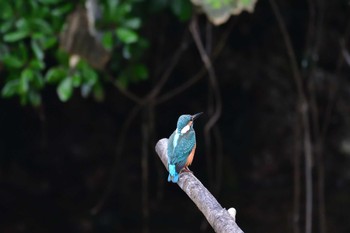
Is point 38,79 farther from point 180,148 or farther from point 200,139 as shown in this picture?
point 200,139

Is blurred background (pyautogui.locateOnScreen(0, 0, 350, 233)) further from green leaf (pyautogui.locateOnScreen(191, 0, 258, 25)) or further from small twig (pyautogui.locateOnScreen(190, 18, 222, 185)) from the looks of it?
green leaf (pyautogui.locateOnScreen(191, 0, 258, 25))

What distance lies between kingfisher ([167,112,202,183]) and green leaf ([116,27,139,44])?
1065 millimetres

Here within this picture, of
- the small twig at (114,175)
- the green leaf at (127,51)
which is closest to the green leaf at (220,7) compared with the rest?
the green leaf at (127,51)

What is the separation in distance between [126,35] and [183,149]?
4.23 feet

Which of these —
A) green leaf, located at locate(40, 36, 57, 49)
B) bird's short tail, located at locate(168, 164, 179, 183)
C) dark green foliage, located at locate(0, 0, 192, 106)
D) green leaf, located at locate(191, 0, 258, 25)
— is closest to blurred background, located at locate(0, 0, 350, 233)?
dark green foliage, located at locate(0, 0, 192, 106)

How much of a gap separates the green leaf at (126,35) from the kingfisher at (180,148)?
1065mm

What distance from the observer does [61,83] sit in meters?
3.80

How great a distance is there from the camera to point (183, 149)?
2.54 m

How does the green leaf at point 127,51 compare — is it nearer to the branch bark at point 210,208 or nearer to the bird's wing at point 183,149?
the bird's wing at point 183,149

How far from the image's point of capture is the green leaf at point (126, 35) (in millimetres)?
3680

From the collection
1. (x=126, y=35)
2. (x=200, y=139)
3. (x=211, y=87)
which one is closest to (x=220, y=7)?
(x=126, y=35)

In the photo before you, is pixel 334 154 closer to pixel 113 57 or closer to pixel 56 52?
pixel 113 57

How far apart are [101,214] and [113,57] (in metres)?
1.67

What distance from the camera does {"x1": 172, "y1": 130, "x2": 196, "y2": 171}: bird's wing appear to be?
2.41 metres
